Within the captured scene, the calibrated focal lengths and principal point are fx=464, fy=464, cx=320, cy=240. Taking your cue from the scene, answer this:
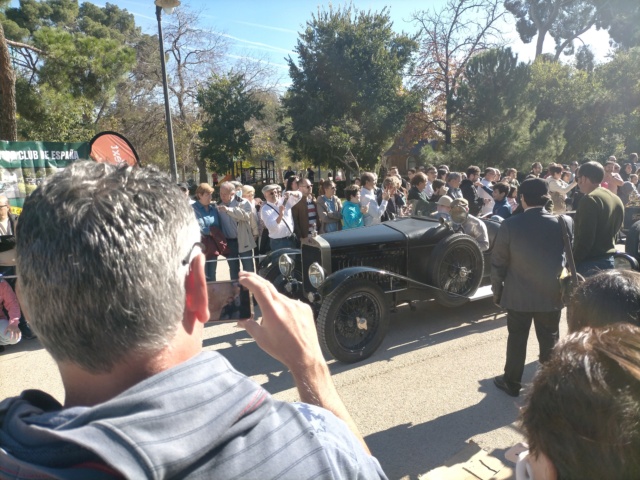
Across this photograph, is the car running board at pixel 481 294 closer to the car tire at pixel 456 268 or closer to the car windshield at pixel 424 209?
the car tire at pixel 456 268

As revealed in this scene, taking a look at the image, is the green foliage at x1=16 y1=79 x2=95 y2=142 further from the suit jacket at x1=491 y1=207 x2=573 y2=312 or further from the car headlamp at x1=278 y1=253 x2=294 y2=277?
the suit jacket at x1=491 y1=207 x2=573 y2=312

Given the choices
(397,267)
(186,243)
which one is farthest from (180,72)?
(186,243)

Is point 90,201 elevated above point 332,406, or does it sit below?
above

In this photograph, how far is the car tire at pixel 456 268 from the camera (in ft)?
18.4

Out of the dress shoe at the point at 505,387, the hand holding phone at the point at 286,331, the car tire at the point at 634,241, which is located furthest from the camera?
the car tire at the point at 634,241

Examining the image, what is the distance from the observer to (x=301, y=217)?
7816 millimetres

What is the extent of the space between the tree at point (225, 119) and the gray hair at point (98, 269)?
975 inches

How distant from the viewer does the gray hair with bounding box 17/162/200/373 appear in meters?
0.79

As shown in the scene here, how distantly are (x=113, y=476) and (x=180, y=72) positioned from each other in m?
28.2

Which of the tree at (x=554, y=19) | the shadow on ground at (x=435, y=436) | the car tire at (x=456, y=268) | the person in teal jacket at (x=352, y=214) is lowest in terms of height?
the shadow on ground at (x=435, y=436)

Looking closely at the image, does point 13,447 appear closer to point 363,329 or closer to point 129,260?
point 129,260

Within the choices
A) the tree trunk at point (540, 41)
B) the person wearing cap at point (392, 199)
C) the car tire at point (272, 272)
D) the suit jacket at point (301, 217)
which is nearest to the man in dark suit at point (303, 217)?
the suit jacket at point (301, 217)

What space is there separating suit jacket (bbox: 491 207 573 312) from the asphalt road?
845 millimetres

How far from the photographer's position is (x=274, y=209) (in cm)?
714
